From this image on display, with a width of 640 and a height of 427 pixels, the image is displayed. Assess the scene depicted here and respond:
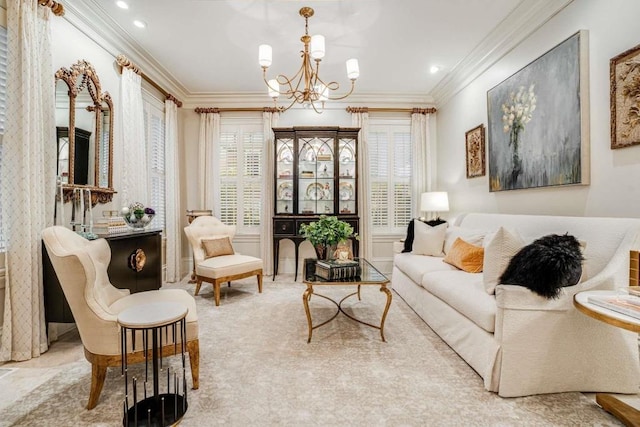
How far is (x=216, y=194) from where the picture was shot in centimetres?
497

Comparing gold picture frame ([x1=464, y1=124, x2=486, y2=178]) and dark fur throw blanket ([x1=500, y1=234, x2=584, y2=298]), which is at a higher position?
gold picture frame ([x1=464, y1=124, x2=486, y2=178])

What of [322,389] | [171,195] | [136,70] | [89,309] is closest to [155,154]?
[171,195]

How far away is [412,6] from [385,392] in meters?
3.19

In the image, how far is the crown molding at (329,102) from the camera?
4.88 metres

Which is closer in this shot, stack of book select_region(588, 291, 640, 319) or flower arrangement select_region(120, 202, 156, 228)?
stack of book select_region(588, 291, 640, 319)

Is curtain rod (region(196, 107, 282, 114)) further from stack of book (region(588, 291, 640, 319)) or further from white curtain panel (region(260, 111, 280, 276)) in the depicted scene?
stack of book (region(588, 291, 640, 319))

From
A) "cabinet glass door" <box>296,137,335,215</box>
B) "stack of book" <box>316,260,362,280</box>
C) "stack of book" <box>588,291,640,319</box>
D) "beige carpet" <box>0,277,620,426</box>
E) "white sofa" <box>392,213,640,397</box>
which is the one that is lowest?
"beige carpet" <box>0,277,620,426</box>

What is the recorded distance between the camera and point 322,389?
1.83 metres

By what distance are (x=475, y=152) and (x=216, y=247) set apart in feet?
11.7

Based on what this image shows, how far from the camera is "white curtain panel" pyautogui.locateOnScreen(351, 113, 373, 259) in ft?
16.0

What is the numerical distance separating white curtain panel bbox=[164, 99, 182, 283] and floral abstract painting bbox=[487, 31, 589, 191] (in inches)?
169

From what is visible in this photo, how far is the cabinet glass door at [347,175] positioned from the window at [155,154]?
267cm

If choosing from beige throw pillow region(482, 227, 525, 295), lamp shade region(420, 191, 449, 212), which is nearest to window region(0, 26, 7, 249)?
beige throw pillow region(482, 227, 525, 295)

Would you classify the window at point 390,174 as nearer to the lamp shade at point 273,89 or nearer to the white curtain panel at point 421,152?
the white curtain panel at point 421,152
